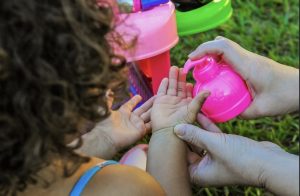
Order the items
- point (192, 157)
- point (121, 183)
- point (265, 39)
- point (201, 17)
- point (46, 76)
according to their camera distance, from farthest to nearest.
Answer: point (265, 39) → point (201, 17) → point (192, 157) → point (121, 183) → point (46, 76)

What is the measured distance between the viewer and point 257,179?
120 centimetres

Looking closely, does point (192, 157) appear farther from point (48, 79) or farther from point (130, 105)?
point (48, 79)

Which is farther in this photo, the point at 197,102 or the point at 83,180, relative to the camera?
the point at 197,102

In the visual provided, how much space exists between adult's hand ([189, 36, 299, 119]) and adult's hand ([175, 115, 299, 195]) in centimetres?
9

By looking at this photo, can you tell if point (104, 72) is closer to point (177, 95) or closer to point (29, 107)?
point (29, 107)

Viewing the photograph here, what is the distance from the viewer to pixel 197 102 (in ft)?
4.34

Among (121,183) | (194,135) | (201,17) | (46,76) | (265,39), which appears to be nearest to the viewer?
(46,76)

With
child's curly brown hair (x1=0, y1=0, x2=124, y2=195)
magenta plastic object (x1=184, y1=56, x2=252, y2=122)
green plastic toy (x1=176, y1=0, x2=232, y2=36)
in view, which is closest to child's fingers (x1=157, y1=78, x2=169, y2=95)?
magenta plastic object (x1=184, y1=56, x2=252, y2=122)

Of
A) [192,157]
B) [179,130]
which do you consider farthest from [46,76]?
[192,157]

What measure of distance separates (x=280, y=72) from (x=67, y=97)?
21.2 inches

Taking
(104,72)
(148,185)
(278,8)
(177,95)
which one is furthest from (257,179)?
(278,8)

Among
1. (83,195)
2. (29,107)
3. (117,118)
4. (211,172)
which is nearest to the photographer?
(29,107)

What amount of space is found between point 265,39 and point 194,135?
860mm

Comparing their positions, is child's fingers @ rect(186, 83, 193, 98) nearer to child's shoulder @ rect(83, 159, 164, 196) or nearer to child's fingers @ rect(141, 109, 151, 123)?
child's fingers @ rect(141, 109, 151, 123)
